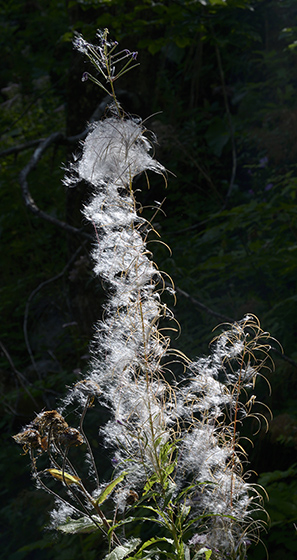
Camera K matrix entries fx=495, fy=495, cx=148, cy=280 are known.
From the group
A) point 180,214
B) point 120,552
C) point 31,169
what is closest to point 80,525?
point 120,552

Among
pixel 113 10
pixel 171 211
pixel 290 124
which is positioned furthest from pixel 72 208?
pixel 290 124

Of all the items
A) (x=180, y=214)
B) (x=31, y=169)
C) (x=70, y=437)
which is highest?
(x=70, y=437)

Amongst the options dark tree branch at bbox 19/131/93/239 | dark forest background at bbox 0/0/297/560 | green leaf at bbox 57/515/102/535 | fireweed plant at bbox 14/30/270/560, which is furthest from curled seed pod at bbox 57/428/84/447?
dark tree branch at bbox 19/131/93/239

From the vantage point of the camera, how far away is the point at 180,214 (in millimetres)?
2145

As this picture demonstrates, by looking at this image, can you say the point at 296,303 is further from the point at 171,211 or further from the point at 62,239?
the point at 62,239

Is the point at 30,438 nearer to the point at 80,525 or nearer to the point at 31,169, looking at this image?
the point at 80,525

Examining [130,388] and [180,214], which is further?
[180,214]

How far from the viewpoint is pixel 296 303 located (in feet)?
10.1

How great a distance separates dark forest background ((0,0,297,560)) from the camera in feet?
9.43

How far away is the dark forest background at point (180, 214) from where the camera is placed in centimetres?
287

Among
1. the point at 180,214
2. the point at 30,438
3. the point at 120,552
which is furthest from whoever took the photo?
the point at 180,214

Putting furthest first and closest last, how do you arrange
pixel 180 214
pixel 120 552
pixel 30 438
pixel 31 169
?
1. pixel 31 169
2. pixel 180 214
3. pixel 30 438
4. pixel 120 552

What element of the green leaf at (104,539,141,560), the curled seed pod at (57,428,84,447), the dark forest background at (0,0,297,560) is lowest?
the dark forest background at (0,0,297,560)

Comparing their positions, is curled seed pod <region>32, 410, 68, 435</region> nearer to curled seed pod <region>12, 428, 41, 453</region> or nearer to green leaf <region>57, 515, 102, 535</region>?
curled seed pod <region>12, 428, 41, 453</region>
